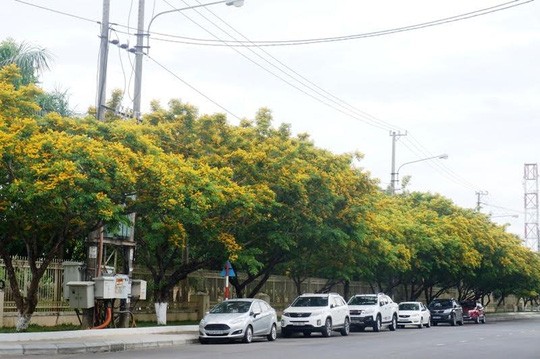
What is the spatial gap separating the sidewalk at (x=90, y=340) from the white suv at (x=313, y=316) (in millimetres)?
4290

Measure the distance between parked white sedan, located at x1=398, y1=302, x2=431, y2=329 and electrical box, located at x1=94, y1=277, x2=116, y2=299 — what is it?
22.1 metres

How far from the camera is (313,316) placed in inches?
1247

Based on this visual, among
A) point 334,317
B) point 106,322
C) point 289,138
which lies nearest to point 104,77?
point 106,322

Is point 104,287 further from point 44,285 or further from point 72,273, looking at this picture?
point 44,285

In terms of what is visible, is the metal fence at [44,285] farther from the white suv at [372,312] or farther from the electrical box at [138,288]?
the white suv at [372,312]

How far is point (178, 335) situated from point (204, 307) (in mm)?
9294

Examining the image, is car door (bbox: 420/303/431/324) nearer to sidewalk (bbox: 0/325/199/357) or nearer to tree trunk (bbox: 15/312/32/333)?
sidewalk (bbox: 0/325/199/357)

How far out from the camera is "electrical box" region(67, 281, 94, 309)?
25.8m

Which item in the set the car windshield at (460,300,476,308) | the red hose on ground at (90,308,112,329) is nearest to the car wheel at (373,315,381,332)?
the red hose on ground at (90,308,112,329)

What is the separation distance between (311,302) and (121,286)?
29.5ft

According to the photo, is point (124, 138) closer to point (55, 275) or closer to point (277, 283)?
point (55, 275)

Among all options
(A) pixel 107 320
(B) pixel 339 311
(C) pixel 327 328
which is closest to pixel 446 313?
(B) pixel 339 311

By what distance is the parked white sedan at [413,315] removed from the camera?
4478cm

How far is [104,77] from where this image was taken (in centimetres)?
2616
